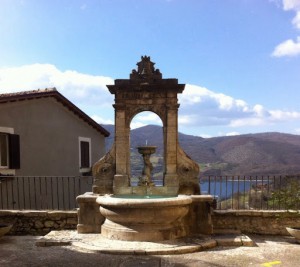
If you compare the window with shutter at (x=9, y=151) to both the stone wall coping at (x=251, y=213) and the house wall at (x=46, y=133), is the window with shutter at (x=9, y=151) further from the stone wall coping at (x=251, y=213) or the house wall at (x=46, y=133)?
the stone wall coping at (x=251, y=213)

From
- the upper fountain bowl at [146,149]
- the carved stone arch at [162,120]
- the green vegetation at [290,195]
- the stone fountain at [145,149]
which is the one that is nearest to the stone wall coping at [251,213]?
the green vegetation at [290,195]

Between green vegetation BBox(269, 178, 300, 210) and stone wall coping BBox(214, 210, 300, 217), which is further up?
green vegetation BBox(269, 178, 300, 210)

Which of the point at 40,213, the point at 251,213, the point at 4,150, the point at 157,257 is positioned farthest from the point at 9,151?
the point at 251,213

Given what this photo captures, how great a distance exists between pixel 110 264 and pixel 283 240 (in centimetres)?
416

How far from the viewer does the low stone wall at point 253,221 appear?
8.12 meters

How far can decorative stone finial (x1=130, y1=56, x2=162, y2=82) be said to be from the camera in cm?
848

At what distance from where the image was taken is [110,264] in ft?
18.9

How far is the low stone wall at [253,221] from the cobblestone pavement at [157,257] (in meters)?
1.01

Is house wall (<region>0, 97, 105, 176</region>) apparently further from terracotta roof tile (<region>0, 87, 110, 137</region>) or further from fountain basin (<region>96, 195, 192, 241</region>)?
fountain basin (<region>96, 195, 192, 241</region>)

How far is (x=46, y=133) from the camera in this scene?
44.1 ft

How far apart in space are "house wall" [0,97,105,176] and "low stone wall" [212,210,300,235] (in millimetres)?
7359

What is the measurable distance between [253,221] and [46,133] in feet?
28.8

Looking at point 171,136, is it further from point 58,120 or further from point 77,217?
point 58,120

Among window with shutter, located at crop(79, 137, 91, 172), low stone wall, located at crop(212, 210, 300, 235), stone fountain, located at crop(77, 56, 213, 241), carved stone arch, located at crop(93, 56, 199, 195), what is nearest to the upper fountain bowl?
stone fountain, located at crop(77, 56, 213, 241)
